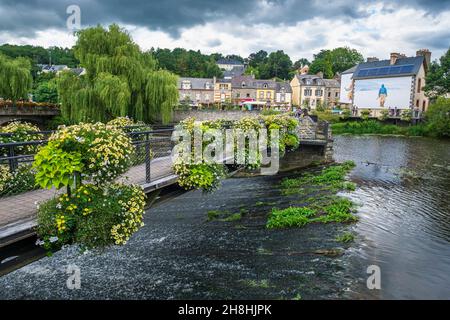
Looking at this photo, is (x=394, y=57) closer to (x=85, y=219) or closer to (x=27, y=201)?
(x=27, y=201)

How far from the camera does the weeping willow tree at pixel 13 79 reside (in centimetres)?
3334

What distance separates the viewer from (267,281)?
7629 millimetres

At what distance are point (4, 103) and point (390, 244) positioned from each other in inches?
1305

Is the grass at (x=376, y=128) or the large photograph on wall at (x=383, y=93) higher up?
the large photograph on wall at (x=383, y=93)

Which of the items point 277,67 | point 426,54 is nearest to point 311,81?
point 426,54

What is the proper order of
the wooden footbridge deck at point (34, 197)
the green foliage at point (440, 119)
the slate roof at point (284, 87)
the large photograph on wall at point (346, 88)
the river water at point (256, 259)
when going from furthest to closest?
the slate roof at point (284, 87) → the large photograph on wall at point (346, 88) → the green foliage at point (440, 119) → the river water at point (256, 259) → the wooden footbridge deck at point (34, 197)

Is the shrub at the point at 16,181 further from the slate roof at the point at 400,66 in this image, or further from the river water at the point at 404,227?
the slate roof at the point at 400,66

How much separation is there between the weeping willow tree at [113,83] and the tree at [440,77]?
35609 mm

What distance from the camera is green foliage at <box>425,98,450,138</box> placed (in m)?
38.4

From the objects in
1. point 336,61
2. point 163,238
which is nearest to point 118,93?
point 163,238

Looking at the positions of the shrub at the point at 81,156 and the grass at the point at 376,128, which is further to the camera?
the grass at the point at 376,128

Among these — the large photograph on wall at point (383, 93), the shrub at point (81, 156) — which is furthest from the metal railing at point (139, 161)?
the large photograph on wall at point (383, 93)

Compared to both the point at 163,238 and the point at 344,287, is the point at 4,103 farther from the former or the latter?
the point at 344,287

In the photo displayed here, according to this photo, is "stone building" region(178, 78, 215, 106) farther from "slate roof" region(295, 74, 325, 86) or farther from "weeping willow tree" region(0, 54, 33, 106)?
"weeping willow tree" region(0, 54, 33, 106)
